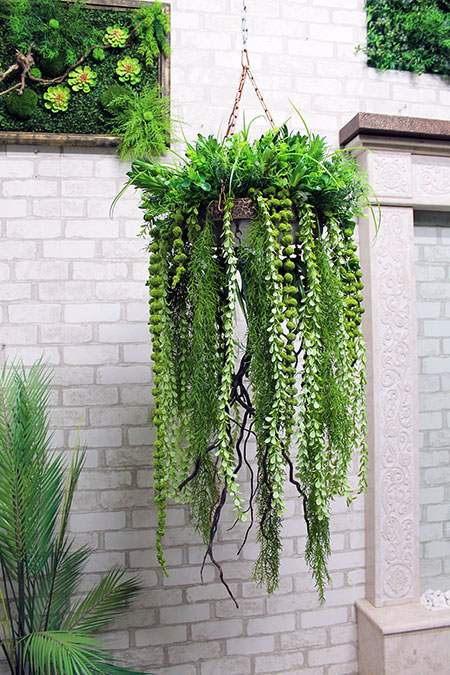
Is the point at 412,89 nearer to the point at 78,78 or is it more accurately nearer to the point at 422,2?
the point at 422,2

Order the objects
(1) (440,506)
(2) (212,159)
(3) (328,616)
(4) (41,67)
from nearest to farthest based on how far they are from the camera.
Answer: (2) (212,159), (4) (41,67), (3) (328,616), (1) (440,506)

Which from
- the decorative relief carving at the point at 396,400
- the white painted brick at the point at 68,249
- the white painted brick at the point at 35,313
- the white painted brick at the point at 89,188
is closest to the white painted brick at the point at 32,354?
the white painted brick at the point at 35,313

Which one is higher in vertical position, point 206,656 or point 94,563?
point 94,563

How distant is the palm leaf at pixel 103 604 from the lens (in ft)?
5.62

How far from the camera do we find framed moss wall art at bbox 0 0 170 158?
1823 millimetres

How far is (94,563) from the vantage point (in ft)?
6.16

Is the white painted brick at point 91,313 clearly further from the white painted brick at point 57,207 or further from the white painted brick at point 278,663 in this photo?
the white painted brick at point 278,663

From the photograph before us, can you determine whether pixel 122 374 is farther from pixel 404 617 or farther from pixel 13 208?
pixel 404 617

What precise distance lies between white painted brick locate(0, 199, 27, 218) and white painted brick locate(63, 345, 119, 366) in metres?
0.55

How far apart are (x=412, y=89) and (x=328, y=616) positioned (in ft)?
7.63

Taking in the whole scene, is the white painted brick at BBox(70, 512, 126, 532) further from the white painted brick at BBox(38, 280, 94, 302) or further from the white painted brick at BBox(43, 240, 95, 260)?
the white painted brick at BBox(43, 240, 95, 260)

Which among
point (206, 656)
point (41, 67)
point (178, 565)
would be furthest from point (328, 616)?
point (41, 67)

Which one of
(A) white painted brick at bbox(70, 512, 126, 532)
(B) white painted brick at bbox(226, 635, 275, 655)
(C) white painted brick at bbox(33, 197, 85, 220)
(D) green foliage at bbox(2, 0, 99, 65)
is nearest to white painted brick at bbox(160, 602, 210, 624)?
(B) white painted brick at bbox(226, 635, 275, 655)

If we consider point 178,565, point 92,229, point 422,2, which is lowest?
point 178,565
